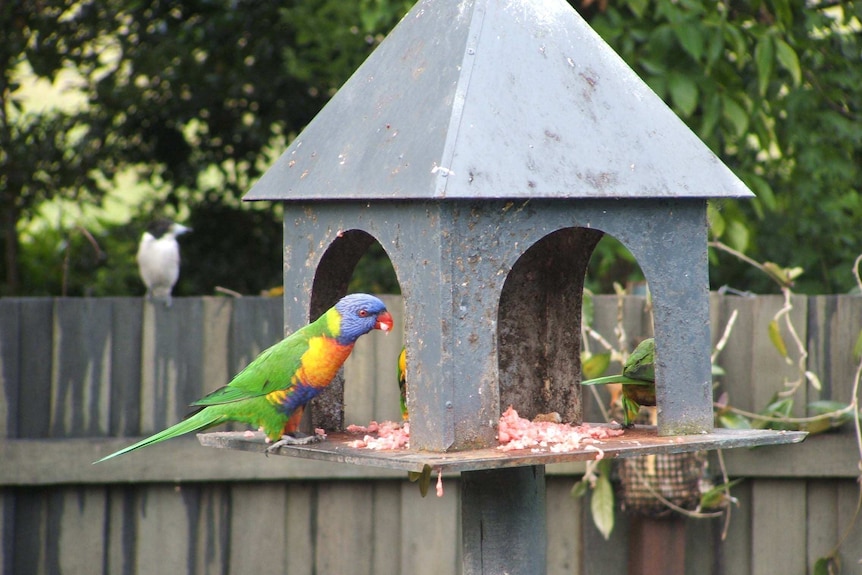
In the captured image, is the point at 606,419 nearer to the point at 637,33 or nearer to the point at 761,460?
the point at 761,460

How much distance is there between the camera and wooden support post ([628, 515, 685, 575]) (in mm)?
4051

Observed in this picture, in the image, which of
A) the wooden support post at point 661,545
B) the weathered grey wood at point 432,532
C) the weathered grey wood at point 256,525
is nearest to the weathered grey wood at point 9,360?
the weathered grey wood at point 256,525

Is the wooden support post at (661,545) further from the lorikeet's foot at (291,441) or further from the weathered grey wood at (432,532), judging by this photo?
the lorikeet's foot at (291,441)

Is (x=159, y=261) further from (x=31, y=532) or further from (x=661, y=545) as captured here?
(x=661, y=545)

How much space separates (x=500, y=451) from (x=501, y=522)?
1.49 feet

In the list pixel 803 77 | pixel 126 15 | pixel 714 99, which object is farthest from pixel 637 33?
pixel 126 15

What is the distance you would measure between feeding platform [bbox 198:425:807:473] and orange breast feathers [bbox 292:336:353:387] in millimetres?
173

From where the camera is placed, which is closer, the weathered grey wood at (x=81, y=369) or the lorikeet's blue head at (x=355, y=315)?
the lorikeet's blue head at (x=355, y=315)

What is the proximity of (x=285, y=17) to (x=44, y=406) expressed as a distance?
253 centimetres

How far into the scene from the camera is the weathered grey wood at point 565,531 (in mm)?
4164

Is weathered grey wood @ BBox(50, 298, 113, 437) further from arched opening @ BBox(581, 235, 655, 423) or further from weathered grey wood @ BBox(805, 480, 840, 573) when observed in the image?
weathered grey wood @ BBox(805, 480, 840, 573)

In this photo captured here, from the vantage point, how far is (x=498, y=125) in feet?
7.76

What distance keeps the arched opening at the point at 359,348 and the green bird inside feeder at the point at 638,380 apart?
0.77 metres

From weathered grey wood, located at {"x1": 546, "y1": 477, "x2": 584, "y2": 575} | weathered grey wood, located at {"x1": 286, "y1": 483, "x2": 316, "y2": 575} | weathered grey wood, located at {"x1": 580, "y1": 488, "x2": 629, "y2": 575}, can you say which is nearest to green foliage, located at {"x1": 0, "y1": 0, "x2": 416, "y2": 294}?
weathered grey wood, located at {"x1": 286, "y1": 483, "x2": 316, "y2": 575}
